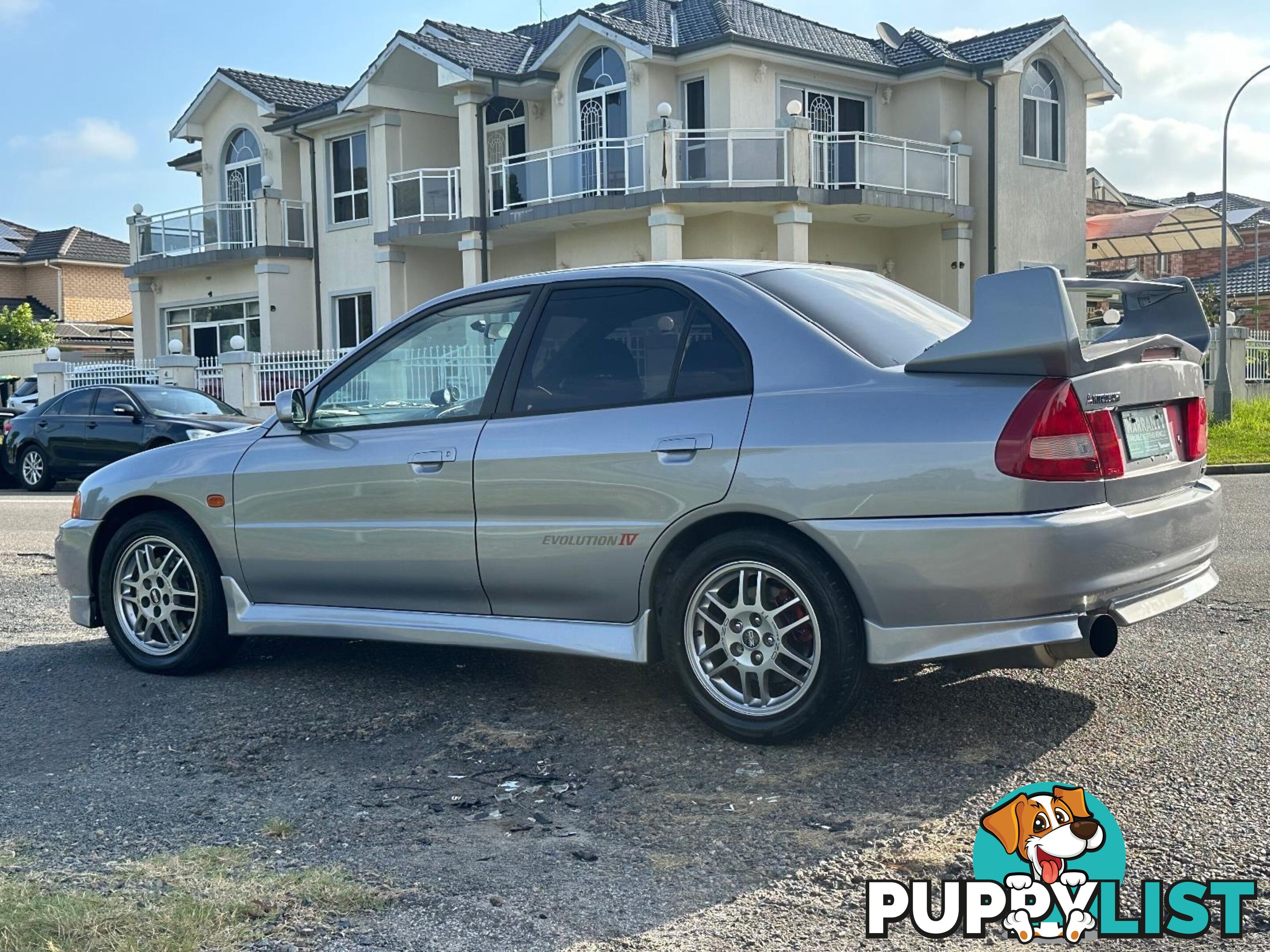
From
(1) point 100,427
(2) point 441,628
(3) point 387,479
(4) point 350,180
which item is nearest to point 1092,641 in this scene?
(2) point 441,628

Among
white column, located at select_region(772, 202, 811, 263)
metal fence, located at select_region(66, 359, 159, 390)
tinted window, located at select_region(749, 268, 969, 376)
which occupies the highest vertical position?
white column, located at select_region(772, 202, 811, 263)

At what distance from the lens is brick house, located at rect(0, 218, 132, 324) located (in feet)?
187

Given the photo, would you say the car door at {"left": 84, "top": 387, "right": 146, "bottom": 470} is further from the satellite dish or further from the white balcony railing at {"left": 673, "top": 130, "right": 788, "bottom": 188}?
the satellite dish

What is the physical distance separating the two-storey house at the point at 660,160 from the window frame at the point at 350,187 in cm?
6

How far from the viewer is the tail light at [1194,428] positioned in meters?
5.02

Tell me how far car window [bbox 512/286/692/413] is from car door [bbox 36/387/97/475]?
14.4 m

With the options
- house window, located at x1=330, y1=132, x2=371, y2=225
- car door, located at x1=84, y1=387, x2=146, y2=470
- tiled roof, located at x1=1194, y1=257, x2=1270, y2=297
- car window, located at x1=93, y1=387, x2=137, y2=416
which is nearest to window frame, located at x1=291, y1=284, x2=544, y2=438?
car door, located at x1=84, y1=387, x2=146, y2=470

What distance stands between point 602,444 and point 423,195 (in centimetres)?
2622

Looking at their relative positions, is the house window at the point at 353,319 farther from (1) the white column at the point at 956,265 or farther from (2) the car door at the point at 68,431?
(2) the car door at the point at 68,431

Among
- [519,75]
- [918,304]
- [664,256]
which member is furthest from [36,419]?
[918,304]

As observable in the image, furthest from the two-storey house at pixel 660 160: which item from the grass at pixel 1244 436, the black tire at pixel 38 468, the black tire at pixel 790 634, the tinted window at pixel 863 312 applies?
the black tire at pixel 790 634

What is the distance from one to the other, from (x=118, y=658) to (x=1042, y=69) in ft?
93.0

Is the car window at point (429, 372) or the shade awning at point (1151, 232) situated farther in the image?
the shade awning at point (1151, 232)

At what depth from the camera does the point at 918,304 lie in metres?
5.51
